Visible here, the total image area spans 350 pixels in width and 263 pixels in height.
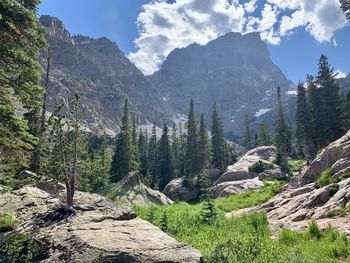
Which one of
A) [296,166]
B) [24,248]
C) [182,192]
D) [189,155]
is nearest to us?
[24,248]

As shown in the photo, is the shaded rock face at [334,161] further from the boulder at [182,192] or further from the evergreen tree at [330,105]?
the boulder at [182,192]

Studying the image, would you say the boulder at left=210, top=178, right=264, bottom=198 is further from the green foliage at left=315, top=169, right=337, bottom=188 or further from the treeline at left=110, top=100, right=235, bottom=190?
the treeline at left=110, top=100, right=235, bottom=190

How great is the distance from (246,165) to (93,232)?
51295 mm

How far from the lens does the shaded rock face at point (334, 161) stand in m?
20.8

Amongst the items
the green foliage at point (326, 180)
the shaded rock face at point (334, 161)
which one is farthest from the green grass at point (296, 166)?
the green foliage at point (326, 180)

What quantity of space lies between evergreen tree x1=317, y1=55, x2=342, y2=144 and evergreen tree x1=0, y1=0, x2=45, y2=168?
49.9m

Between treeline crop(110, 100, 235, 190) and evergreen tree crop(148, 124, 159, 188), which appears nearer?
treeline crop(110, 100, 235, 190)

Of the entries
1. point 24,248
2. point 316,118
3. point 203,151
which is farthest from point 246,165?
point 24,248

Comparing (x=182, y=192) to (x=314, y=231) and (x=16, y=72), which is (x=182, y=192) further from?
(x=314, y=231)

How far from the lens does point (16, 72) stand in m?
13.8

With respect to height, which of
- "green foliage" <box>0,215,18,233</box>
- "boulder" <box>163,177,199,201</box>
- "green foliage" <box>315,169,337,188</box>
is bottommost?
"green foliage" <box>0,215,18,233</box>

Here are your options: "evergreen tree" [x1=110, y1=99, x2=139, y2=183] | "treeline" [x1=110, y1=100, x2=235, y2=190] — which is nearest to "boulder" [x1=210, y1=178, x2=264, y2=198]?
"evergreen tree" [x1=110, y1=99, x2=139, y2=183]

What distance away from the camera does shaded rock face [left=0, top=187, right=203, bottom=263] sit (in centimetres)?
816

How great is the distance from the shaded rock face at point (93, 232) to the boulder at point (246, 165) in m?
42.4
